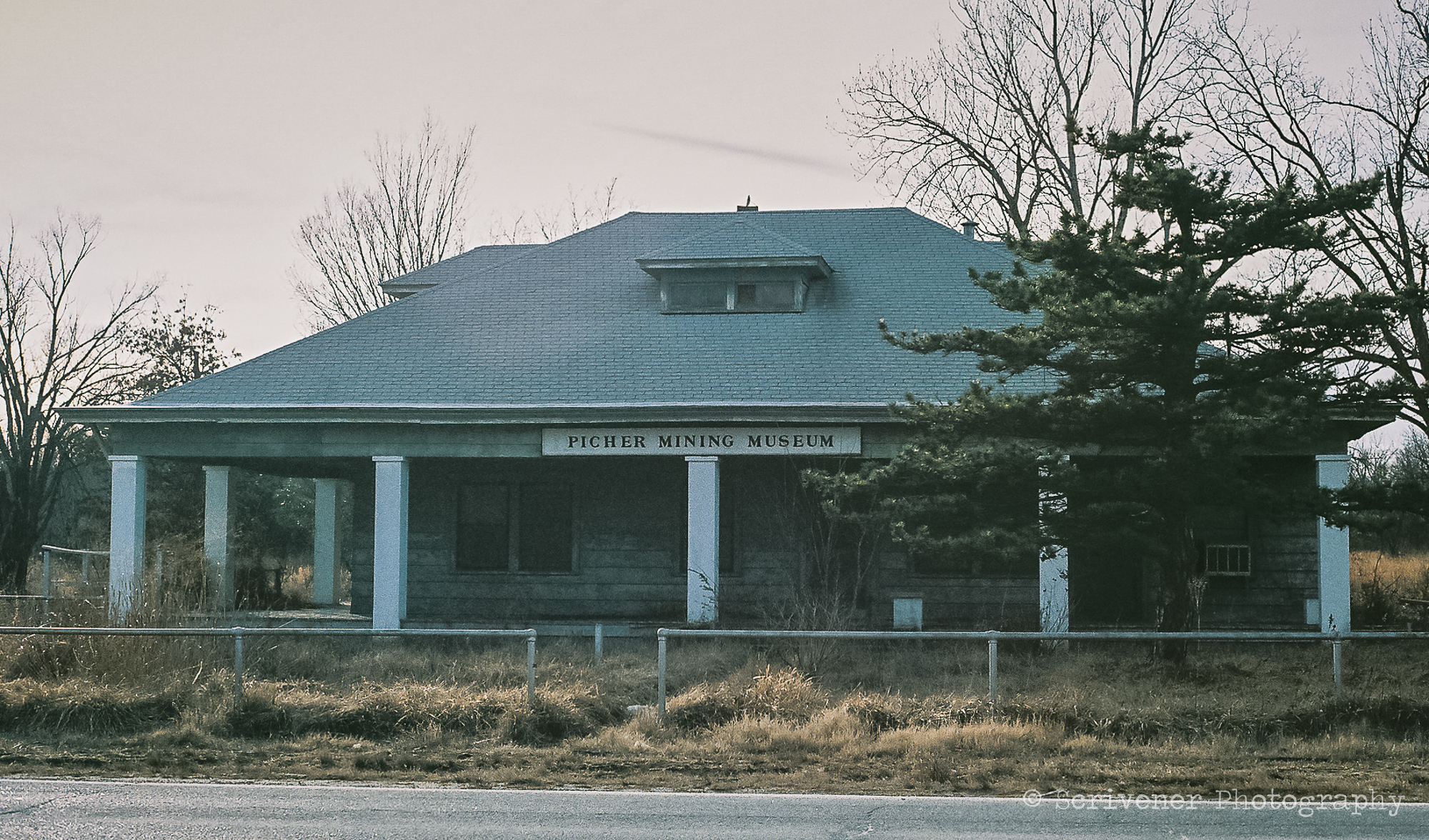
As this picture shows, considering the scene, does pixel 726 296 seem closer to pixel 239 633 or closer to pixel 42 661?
pixel 239 633

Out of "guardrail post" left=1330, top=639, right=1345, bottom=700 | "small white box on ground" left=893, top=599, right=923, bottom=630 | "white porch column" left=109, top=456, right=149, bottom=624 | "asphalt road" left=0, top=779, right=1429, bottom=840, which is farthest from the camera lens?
"small white box on ground" left=893, top=599, right=923, bottom=630

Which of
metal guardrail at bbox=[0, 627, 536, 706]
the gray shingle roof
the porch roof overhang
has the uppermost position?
the gray shingle roof

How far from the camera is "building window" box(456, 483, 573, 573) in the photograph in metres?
20.2

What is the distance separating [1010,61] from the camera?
109 ft

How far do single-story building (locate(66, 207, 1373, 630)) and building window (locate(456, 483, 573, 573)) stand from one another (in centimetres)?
4

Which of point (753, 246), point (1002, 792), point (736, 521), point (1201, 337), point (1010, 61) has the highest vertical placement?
point (1010, 61)

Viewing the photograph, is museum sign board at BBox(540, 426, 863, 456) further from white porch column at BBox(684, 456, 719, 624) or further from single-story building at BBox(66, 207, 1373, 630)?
white porch column at BBox(684, 456, 719, 624)

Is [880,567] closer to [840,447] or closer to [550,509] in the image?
[840,447]

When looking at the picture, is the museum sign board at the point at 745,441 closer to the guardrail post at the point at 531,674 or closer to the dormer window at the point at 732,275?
the dormer window at the point at 732,275

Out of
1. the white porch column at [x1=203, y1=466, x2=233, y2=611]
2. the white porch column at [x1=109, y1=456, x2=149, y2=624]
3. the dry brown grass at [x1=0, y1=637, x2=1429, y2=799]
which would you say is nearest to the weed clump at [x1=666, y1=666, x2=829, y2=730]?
the dry brown grass at [x1=0, y1=637, x2=1429, y2=799]

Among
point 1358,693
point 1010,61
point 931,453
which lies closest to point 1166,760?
point 1358,693

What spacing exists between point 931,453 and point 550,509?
8089mm

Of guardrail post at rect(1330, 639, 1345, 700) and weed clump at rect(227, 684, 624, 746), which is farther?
guardrail post at rect(1330, 639, 1345, 700)

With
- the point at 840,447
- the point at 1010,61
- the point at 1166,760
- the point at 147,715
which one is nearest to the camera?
the point at 1166,760
